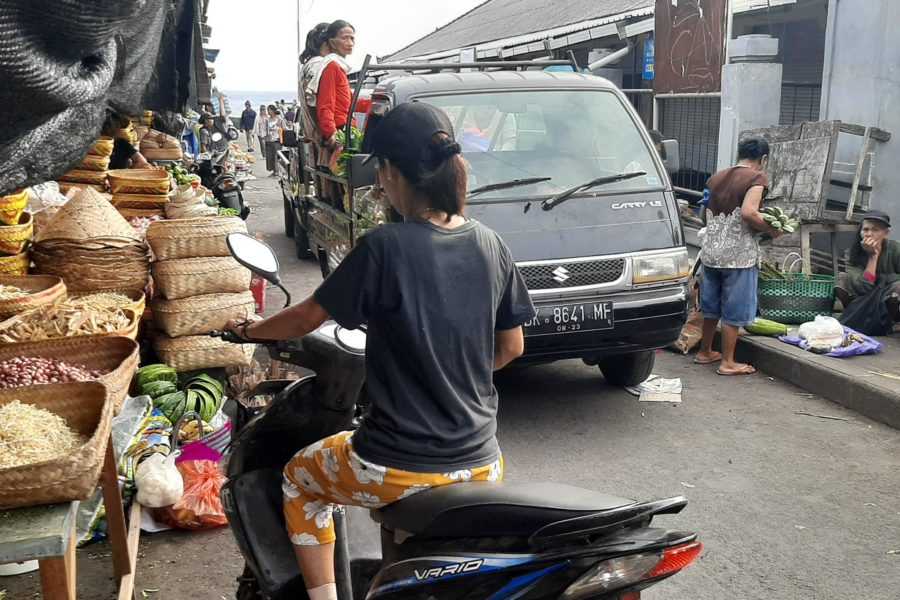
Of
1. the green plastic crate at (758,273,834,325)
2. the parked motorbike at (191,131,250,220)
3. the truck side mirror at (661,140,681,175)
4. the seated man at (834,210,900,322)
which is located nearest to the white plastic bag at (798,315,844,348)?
the green plastic crate at (758,273,834,325)

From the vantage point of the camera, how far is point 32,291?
496 centimetres

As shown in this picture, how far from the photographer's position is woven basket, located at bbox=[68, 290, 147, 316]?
498 centimetres

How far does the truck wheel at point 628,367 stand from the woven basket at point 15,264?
12.6 feet

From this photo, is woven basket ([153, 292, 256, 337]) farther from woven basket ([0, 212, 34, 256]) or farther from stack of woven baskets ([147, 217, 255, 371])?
woven basket ([0, 212, 34, 256])

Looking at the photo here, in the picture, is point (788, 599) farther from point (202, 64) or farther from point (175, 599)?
point (202, 64)

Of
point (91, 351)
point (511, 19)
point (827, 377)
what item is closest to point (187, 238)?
point (91, 351)

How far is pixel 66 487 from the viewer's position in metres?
2.41

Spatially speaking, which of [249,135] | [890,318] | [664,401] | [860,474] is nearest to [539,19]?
[890,318]

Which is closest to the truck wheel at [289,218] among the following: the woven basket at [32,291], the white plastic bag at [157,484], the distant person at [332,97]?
the distant person at [332,97]

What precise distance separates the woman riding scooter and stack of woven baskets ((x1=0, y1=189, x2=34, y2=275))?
138 inches

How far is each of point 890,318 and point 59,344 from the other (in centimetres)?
624

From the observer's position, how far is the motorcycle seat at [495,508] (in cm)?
198

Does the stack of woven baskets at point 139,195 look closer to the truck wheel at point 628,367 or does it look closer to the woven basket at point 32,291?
the woven basket at point 32,291

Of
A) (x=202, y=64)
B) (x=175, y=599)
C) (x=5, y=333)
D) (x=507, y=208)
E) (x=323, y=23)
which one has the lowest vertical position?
(x=175, y=599)
